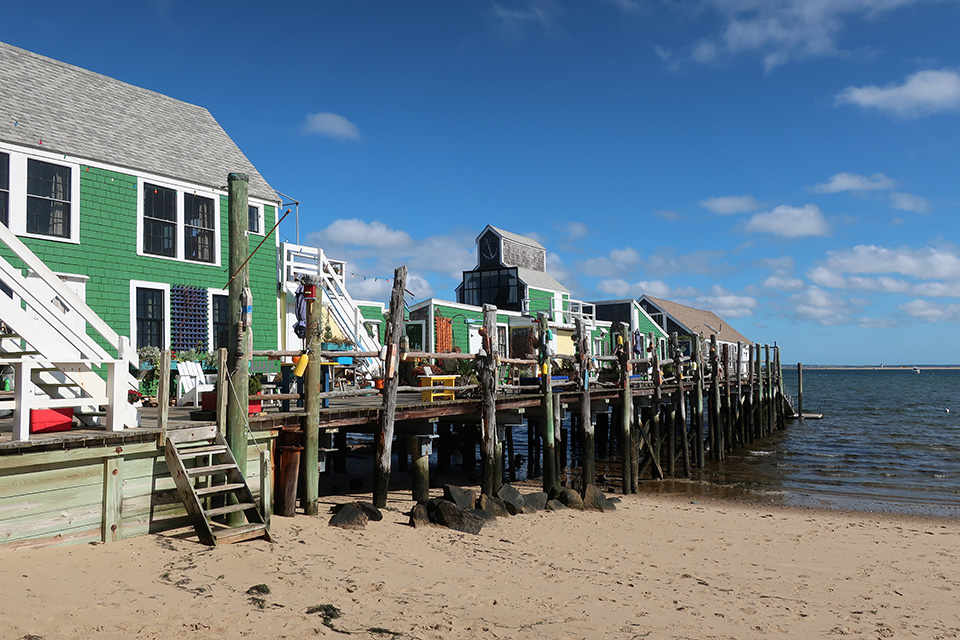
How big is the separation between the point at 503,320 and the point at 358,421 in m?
18.7

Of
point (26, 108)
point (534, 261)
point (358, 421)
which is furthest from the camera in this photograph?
point (534, 261)

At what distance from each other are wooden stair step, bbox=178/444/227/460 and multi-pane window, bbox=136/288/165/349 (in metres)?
7.88

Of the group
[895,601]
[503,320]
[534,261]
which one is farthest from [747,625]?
[534,261]

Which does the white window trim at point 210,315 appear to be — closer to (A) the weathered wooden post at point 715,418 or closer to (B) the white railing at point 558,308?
(A) the weathered wooden post at point 715,418

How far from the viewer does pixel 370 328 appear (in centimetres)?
2225

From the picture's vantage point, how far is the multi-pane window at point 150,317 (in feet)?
48.7

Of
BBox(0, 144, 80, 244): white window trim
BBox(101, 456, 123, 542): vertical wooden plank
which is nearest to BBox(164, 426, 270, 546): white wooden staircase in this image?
BBox(101, 456, 123, 542): vertical wooden plank

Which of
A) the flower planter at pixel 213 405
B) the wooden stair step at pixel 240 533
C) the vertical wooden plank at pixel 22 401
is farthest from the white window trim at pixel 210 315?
the vertical wooden plank at pixel 22 401

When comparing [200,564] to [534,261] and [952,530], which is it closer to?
[952,530]

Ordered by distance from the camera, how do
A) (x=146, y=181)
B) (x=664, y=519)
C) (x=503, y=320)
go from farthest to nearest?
(x=503, y=320) → (x=146, y=181) → (x=664, y=519)

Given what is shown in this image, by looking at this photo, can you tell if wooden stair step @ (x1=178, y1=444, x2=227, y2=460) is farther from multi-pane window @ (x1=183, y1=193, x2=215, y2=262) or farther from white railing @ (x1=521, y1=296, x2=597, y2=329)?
white railing @ (x1=521, y1=296, x2=597, y2=329)

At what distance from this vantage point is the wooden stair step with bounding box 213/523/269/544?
7508 millimetres

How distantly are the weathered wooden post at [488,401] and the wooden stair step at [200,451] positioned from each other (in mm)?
5319

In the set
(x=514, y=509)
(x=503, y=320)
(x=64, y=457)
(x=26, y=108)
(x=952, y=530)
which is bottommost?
(x=952, y=530)
